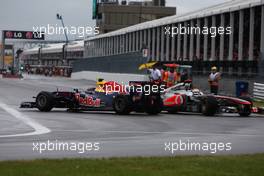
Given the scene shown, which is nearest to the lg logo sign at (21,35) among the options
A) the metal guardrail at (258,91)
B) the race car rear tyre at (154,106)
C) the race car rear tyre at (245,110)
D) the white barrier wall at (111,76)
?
the white barrier wall at (111,76)

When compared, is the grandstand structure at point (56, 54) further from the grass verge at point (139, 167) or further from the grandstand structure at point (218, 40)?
the grass verge at point (139, 167)

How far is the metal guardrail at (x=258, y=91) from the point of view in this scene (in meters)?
30.7

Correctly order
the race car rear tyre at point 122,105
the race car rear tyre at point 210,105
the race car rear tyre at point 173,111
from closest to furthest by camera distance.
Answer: the race car rear tyre at point 122,105 < the race car rear tyre at point 210,105 < the race car rear tyre at point 173,111

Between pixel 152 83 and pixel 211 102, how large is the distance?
196 centimetres

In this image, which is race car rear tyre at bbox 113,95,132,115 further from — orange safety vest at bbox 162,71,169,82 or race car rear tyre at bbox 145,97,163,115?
orange safety vest at bbox 162,71,169,82

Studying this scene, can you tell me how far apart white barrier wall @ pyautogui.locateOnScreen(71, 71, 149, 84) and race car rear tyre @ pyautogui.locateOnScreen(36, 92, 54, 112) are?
793 inches

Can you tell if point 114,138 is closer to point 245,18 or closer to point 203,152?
point 203,152

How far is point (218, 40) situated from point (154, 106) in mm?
17750

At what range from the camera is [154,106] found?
69.8 ft

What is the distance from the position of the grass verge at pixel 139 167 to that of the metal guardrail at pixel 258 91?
68.1 feet

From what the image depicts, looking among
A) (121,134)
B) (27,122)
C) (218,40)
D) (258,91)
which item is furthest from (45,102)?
(218,40)

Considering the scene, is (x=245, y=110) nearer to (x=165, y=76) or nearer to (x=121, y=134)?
(x=121, y=134)

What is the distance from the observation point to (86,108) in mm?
21359

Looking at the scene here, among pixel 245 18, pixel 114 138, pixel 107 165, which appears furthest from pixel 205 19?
pixel 107 165
